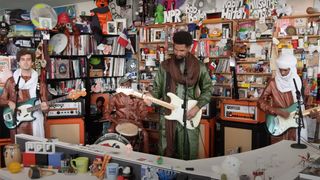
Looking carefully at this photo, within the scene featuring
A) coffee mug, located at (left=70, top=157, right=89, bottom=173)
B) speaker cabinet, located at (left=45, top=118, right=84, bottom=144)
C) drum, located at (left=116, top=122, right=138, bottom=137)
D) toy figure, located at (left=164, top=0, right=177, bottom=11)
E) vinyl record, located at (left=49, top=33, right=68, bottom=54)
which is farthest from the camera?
toy figure, located at (left=164, top=0, right=177, bottom=11)

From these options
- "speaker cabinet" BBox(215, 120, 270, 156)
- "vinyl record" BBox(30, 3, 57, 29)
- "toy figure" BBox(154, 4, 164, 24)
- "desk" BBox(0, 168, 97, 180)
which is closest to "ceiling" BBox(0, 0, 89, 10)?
"toy figure" BBox(154, 4, 164, 24)

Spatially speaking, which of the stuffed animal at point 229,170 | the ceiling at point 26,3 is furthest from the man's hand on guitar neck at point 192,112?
the ceiling at point 26,3

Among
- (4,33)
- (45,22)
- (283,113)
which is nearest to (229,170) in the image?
(283,113)

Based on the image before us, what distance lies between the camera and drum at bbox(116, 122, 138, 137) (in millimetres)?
4560

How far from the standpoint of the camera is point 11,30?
4.66 m

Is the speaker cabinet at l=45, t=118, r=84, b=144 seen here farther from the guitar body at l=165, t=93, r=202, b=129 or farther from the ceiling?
the ceiling

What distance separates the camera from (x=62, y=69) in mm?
5469

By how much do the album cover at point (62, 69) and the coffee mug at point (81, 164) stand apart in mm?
3337

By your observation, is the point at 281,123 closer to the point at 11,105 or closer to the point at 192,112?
the point at 192,112

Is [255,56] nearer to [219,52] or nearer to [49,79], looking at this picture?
[219,52]

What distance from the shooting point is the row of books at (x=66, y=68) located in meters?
5.34

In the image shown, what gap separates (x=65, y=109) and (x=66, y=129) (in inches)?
9.7

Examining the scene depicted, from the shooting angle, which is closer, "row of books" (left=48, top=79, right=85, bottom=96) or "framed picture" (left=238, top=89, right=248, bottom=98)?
"framed picture" (left=238, top=89, right=248, bottom=98)

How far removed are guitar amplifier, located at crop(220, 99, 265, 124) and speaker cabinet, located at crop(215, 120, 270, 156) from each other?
0.18 ft
